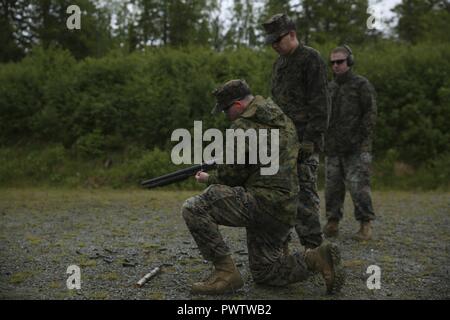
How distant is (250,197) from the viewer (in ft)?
14.7

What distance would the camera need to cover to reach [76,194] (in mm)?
12898

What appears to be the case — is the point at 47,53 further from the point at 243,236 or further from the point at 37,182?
the point at 243,236

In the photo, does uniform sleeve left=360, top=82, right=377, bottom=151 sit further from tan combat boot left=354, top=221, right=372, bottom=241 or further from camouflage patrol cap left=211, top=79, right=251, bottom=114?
camouflage patrol cap left=211, top=79, right=251, bottom=114

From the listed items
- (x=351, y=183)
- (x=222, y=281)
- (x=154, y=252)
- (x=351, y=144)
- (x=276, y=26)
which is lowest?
(x=154, y=252)

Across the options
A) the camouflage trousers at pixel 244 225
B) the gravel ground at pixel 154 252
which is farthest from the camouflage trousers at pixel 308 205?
the camouflage trousers at pixel 244 225

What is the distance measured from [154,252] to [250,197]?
2.44 m

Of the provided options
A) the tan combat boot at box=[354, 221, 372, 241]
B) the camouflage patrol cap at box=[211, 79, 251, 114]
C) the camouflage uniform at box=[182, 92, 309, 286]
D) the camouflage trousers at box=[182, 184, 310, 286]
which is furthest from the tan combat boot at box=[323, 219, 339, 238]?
the camouflage patrol cap at box=[211, 79, 251, 114]

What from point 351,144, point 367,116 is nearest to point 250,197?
point 351,144

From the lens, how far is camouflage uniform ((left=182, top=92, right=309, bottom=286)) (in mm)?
4453

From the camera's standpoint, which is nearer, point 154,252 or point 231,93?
point 231,93

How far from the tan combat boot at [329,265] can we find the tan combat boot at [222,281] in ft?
2.30

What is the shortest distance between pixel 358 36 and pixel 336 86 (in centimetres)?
1638

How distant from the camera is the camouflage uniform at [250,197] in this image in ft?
14.6

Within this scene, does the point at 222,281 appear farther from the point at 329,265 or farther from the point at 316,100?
the point at 316,100
